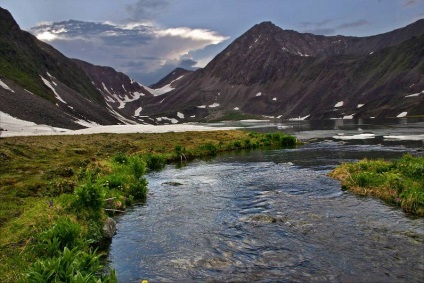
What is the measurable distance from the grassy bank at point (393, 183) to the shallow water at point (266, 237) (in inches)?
40.6

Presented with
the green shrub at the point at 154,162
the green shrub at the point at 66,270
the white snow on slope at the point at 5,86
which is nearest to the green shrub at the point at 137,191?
the green shrub at the point at 66,270

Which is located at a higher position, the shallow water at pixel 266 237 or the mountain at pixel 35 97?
the mountain at pixel 35 97

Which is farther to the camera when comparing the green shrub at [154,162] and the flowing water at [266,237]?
the green shrub at [154,162]

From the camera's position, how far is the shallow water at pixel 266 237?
49.7 feet

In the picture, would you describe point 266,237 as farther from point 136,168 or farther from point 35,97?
point 35,97

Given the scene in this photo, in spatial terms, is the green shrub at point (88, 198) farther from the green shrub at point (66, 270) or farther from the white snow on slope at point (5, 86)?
the white snow on slope at point (5, 86)

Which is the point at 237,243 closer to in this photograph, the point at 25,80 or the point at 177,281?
the point at 177,281

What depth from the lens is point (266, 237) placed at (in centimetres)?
1939

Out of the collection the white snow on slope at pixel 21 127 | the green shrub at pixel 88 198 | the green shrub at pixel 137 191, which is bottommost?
the green shrub at pixel 137 191

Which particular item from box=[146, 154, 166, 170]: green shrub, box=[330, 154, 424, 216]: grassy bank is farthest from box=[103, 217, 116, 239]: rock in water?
box=[146, 154, 166, 170]: green shrub

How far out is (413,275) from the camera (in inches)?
558

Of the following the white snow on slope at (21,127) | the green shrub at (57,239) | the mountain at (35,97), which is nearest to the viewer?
the green shrub at (57,239)

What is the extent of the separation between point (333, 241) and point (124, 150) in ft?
159

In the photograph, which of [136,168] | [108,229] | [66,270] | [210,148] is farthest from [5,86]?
[66,270]
